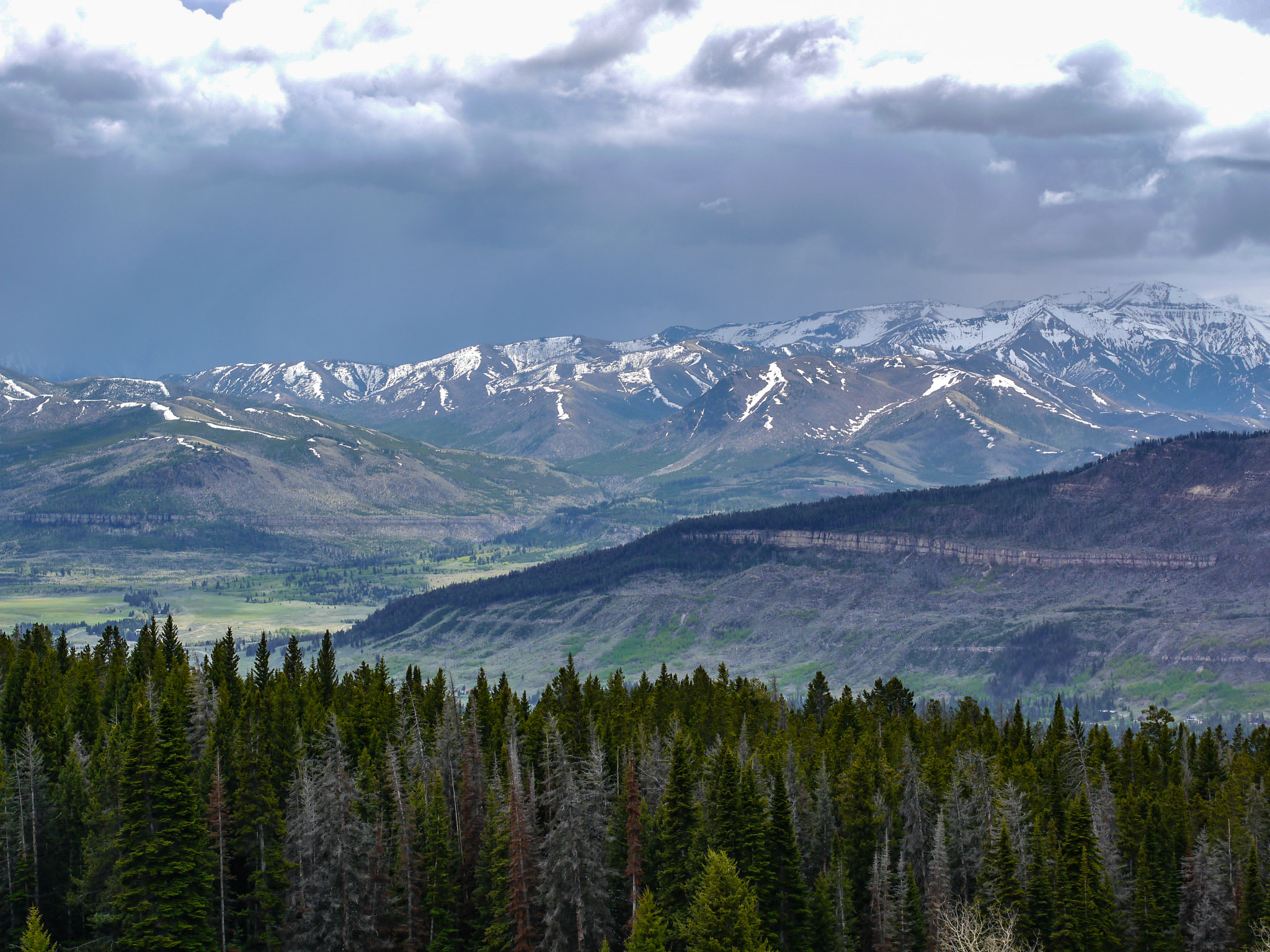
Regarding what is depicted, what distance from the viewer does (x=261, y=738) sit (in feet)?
390

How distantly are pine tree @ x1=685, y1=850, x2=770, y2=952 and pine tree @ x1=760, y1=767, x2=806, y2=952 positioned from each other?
11.6 metres

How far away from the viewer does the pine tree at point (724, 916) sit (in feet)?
266

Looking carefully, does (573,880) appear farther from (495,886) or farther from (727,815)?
(727,815)

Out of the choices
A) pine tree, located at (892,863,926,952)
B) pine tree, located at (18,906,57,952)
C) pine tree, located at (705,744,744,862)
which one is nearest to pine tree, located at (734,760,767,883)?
pine tree, located at (705,744,744,862)

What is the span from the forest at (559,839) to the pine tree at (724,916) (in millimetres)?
212

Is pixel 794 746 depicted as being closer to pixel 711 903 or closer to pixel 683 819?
pixel 683 819

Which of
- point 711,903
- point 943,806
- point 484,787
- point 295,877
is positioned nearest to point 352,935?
point 295,877

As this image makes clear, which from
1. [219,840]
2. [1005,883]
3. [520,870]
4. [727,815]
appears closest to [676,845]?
[727,815]

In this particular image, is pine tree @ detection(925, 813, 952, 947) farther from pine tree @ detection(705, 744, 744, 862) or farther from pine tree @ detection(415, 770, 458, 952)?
pine tree @ detection(415, 770, 458, 952)

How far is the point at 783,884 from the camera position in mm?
96938

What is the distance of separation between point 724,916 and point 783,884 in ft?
53.2

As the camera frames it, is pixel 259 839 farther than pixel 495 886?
Yes

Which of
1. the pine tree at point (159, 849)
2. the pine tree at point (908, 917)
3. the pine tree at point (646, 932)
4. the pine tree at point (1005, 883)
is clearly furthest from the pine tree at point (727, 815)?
the pine tree at point (159, 849)

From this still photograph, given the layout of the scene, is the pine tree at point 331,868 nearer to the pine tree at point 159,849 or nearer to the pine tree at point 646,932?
the pine tree at point 159,849
